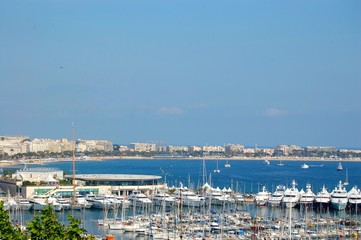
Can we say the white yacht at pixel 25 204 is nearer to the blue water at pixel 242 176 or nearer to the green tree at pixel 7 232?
the blue water at pixel 242 176

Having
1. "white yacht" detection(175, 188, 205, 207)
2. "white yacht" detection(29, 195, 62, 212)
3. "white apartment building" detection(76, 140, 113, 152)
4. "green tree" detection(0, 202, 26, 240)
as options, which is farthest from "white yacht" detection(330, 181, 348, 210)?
"white apartment building" detection(76, 140, 113, 152)

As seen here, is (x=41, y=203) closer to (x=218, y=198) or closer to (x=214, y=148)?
(x=218, y=198)

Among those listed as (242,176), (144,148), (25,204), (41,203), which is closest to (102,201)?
(41,203)

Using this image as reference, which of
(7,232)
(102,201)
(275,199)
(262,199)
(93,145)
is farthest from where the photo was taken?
(93,145)

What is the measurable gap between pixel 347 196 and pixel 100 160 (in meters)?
75.5

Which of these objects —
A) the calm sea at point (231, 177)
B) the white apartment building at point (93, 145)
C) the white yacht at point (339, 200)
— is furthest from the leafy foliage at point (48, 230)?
the white apartment building at point (93, 145)

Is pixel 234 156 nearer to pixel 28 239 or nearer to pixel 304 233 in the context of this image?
pixel 304 233

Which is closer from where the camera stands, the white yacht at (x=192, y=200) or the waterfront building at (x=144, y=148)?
the white yacht at (x=192, y=200)

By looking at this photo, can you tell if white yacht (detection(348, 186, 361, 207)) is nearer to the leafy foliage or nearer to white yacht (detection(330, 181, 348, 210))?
white yacht (detection(330, 181, 348, 210))

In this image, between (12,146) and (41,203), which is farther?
(12,146)

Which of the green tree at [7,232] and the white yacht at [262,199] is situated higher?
the green tree at [7,232]

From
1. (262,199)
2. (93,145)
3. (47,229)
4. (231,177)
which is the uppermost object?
(93,145)

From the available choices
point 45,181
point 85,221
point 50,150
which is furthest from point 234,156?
point 85,221

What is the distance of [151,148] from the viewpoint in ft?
467
